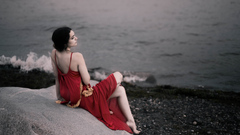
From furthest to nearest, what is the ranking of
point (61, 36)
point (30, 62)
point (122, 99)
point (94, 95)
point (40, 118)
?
point (30, 62) → point (122, 99) → point (94, 95) → point (61, 36) → point (40, 118)

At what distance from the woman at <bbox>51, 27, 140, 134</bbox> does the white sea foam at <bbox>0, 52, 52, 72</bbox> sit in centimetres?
487

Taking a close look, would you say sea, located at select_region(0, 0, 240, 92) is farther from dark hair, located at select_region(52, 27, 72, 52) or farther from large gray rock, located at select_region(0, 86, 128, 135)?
dark hair, located at select_region(52, 27, 72, 52)

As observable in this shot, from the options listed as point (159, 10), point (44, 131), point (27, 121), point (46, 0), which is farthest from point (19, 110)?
point (159, 10)

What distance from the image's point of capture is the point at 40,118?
329 cm

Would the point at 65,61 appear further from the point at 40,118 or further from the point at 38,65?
the point at 38,65

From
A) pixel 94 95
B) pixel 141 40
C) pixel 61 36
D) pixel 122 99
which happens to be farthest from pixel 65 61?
pixel 141 40

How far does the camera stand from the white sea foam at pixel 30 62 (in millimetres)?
8078

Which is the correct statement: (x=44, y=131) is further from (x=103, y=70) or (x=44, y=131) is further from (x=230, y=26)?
(x=230, y=26)

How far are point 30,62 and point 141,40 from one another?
10.7m

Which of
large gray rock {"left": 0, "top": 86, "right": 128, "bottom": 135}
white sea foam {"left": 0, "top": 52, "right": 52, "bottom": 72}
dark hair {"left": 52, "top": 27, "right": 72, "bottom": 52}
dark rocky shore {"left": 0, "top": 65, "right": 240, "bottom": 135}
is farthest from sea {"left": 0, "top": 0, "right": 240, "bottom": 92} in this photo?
Result: dark hair {"left": 52, "top": 27, "right": 72, "bottom": 52}

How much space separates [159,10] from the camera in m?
27.1

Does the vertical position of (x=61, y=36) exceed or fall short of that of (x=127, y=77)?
it exceeds it

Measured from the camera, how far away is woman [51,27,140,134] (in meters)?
3.64

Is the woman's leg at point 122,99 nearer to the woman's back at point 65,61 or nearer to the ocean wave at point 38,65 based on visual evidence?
the woman's back at point 65,61
